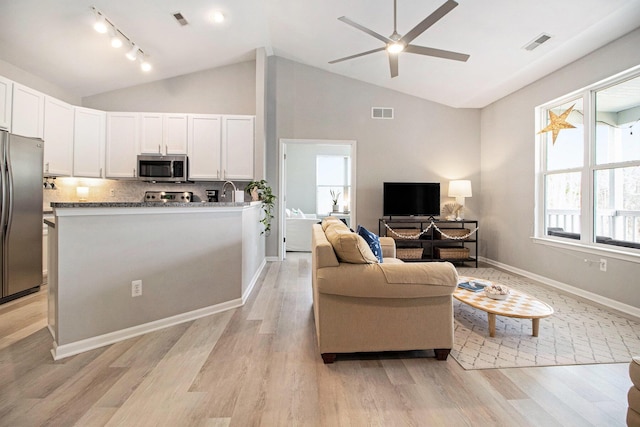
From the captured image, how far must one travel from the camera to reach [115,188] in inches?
197

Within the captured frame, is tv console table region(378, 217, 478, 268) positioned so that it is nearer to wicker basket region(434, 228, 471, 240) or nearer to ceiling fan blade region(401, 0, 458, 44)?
wicker basket region(434, 228, 471, 240)

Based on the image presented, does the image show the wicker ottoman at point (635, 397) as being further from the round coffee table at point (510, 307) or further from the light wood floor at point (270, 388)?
the round coffee table at point (510, 307)

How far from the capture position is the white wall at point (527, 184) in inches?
123

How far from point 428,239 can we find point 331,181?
429cm

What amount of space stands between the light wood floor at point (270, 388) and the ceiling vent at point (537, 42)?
3275 mm

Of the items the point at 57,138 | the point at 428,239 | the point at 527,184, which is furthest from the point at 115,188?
the point at 527,184

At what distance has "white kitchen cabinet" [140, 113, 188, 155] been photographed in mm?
4781

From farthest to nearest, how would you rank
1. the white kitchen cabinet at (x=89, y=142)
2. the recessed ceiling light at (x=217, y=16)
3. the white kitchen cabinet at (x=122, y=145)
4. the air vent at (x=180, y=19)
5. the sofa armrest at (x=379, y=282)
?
the white kitchen cabinet at (x=122, y=145)
the white kitchen cabinet at (x=89, y=142)
the recessed ceiling light at (x=217, y=16)
the air vent at (x=180, y=19)
the sofa armrest at (x=379, y=282)

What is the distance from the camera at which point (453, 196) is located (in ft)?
17.6

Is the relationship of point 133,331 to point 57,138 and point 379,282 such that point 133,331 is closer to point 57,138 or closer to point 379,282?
point 379,282

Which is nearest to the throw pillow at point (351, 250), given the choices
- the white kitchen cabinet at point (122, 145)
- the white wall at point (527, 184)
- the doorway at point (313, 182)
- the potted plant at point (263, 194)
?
the potted plant at point (263, 194)

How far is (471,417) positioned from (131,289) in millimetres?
2508

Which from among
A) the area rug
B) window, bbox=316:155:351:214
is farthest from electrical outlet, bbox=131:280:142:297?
window, bbox=316:155:351:214

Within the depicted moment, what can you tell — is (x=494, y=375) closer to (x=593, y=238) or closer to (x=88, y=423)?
(x=88, y=423)
